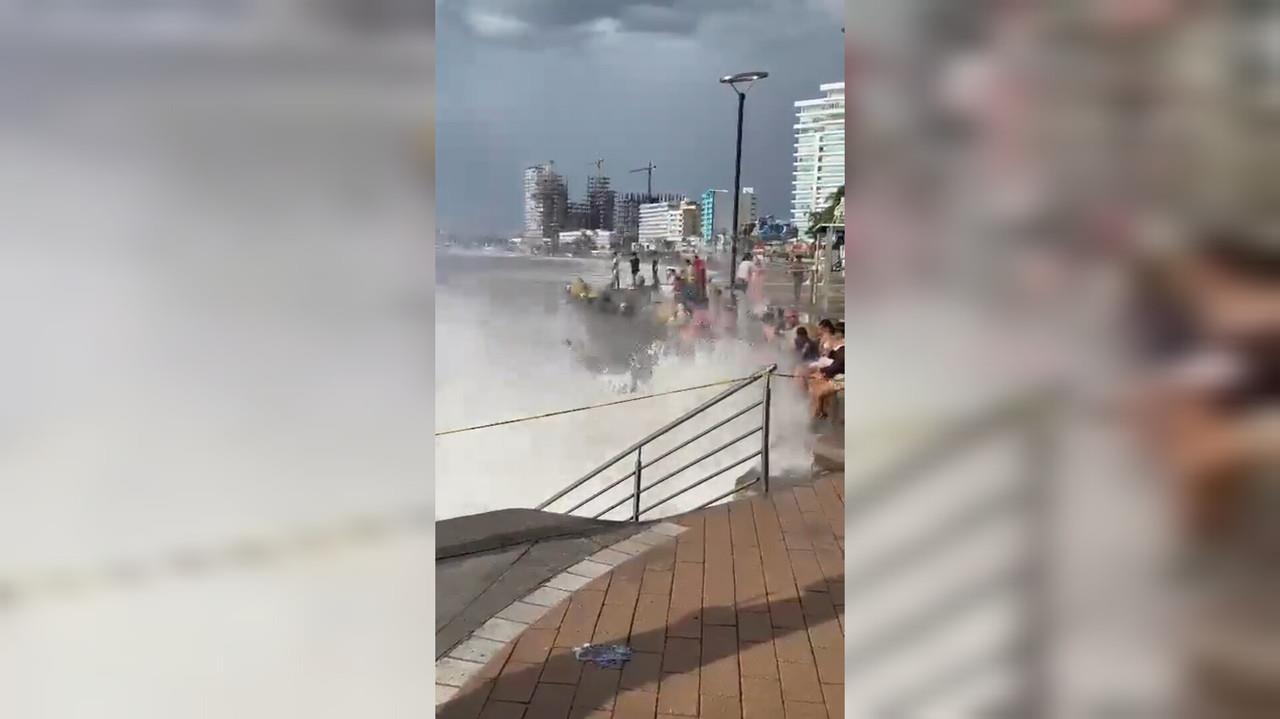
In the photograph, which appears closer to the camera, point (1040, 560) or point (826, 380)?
point (1040, 560)

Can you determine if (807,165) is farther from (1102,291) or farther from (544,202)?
(1102,291)

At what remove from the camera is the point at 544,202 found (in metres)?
5.32

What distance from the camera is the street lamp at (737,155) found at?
16.7ft

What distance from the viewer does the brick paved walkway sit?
1554mm

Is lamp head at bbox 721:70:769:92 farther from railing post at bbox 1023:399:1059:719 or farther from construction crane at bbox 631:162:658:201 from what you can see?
railing post at bbox 1023:399:1059:719

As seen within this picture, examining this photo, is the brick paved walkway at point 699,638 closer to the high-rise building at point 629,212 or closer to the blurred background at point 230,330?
the blurred background at point 230,330

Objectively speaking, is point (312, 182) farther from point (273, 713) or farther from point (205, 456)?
point (273, 713)

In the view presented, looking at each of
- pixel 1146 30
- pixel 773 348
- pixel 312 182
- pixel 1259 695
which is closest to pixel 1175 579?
pixel 1259 695

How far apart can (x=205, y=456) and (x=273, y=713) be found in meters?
0.21

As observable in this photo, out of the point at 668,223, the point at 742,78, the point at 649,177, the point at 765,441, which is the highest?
the point at 742,78

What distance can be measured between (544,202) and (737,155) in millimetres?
1152

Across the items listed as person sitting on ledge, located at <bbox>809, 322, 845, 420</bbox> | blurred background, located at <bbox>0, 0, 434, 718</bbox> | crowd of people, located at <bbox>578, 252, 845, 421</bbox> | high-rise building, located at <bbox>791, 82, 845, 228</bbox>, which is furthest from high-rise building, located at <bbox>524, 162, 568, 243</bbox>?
blurred background, located at <bbox>0, 0, 434, 718</bbox>

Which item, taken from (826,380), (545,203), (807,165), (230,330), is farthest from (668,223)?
(230,330)

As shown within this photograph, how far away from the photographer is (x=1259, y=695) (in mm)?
544
